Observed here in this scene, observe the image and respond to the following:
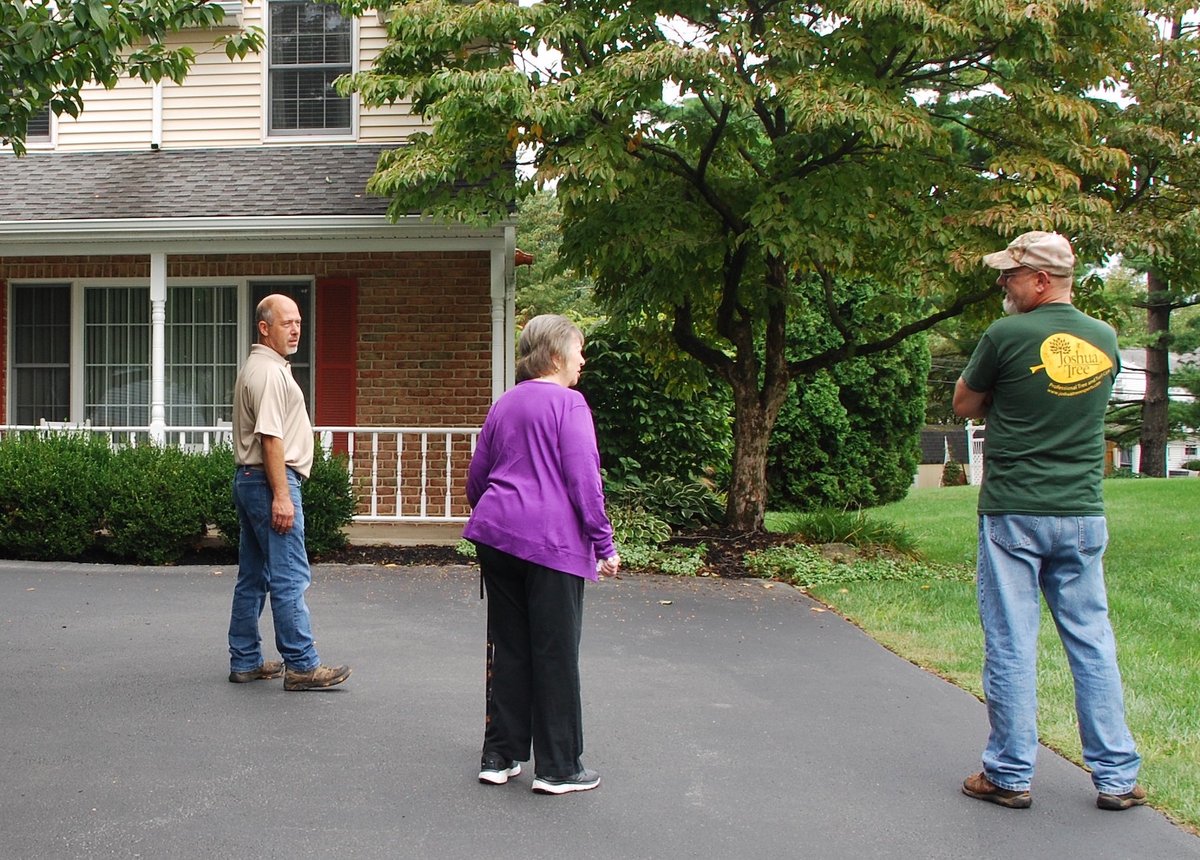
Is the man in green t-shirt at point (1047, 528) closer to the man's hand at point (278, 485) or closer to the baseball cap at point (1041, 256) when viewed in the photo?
the baseball cap at point (1041, 256)

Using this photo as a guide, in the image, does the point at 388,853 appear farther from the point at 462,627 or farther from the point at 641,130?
the point at 641,130

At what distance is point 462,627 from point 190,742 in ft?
8.58

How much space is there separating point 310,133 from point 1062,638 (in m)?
10.3

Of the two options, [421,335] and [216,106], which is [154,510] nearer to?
[421,335]

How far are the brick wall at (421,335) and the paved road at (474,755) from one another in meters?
4.54

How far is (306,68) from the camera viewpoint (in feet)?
40.7

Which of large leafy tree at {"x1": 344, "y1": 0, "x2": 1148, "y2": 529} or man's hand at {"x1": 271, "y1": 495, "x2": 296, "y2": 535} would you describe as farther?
large leafy tree at {"x1": 344, "y1": 0, "x2": 1148, "y2": 529}

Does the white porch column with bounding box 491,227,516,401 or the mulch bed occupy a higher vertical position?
the white porch column with bounding box 491,227,516,401

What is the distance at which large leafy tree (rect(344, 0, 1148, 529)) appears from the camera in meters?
8.69

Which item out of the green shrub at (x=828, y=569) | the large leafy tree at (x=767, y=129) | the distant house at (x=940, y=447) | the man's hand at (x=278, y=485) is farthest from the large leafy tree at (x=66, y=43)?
the distant house at (x=940, y=447)

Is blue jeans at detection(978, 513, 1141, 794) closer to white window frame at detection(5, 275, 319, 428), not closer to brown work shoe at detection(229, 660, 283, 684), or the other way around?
brown work shoe at detection(229, 660, 283, 684)

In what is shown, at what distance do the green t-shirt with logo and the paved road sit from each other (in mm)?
1105

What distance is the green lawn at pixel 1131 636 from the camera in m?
4.77

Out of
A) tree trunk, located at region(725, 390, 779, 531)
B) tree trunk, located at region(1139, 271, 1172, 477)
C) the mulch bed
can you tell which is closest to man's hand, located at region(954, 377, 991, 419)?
the mulch bed
